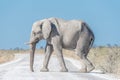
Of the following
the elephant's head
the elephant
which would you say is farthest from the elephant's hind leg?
the elephant's head

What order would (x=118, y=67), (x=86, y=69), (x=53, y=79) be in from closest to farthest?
(x=53, y=79) < (x=86, y=69) < (x=118, y=67)

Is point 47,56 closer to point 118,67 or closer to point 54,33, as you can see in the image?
point 54,33

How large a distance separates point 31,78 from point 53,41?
6.79 m

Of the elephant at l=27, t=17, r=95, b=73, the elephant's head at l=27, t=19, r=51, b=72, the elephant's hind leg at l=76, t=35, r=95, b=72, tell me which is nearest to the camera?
the elephant's hind leg at l=76, t=35, r=95, b=72

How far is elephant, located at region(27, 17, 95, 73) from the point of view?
29.9 meters

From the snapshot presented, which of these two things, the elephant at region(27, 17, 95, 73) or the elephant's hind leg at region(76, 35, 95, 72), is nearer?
the elephant's hind leg at region(76, 35, 95, 72)

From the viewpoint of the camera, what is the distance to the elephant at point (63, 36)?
98.2 ft

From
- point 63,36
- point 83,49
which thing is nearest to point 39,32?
point 63,36

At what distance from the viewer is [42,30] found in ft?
99.5

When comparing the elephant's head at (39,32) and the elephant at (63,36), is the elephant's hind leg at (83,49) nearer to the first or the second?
the elephant at (63,36)

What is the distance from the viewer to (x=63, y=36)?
1185 inches

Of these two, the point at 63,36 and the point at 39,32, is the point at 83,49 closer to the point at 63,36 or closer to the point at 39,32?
the point at 63,36

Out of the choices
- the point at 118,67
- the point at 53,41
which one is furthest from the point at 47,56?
the point at 118,67

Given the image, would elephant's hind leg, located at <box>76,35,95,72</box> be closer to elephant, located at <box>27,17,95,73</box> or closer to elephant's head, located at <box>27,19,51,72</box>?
elephant, located at <box>27,17,95,73</box>
